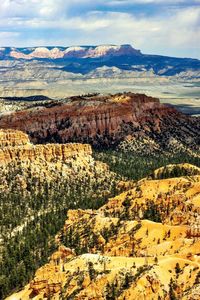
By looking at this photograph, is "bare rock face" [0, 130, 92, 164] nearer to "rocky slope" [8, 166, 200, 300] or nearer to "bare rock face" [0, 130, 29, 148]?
"bare rock face" [0, 130, 29, 148]

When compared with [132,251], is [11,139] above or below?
above

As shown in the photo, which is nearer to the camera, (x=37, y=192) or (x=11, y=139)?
(x=37, y=192)

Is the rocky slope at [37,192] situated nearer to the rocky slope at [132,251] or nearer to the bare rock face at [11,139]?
the bare rock face at [11,139]

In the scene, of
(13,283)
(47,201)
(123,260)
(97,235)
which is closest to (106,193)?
(47,201)

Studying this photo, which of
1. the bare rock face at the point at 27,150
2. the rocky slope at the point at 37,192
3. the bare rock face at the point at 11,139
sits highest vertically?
the bare rock face at the point at 11,139

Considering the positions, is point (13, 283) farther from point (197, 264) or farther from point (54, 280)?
point (197, 264)

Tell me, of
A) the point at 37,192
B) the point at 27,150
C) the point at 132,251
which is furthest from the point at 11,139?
the point at 132,251

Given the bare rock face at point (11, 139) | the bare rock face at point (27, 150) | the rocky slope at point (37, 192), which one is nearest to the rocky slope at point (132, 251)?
the rocky slope at point (37, 192)

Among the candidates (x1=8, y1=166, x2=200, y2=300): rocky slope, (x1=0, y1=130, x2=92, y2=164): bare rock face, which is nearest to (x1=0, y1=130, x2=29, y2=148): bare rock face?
(x1=0, y1=130, x2=92, y2=164): bare rock face

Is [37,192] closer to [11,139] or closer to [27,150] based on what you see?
[27,150]
